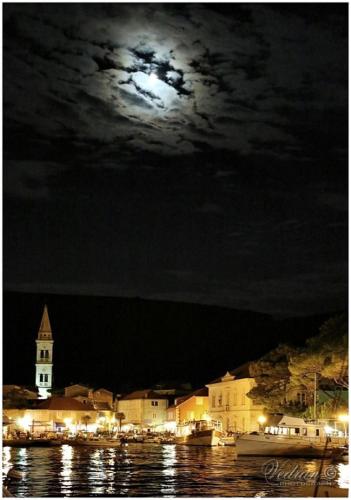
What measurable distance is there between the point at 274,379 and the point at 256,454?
4.12 meters

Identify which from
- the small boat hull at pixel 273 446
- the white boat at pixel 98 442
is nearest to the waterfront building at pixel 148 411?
the white boat at pixel 98 442

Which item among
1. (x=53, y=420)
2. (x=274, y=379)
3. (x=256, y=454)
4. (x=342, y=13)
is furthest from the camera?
(x=53, y=420)

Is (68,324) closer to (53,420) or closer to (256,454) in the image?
(53,420)

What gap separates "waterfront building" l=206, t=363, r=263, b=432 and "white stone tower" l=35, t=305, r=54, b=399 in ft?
60.9

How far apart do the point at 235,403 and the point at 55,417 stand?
9.49 m

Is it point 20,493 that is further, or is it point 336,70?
point 20,493

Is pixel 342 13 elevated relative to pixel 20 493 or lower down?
elevated

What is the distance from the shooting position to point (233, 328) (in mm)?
60281

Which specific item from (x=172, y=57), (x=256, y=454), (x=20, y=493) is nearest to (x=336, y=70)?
(x=172, y=57)

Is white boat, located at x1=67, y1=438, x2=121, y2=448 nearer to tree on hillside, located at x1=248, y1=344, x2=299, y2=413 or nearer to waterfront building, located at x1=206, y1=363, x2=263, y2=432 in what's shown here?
waterfront building, located at x1=206, y1=363, x2=263, y2=432

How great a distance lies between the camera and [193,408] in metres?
30.6

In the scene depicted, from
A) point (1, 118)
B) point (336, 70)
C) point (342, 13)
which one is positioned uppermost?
point (342, 13)

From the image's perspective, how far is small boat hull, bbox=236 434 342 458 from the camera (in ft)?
50.5

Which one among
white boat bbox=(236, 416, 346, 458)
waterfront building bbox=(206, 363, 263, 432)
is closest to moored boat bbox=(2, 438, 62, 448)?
waterfront building bbox=(206, 363, 263, 432)
